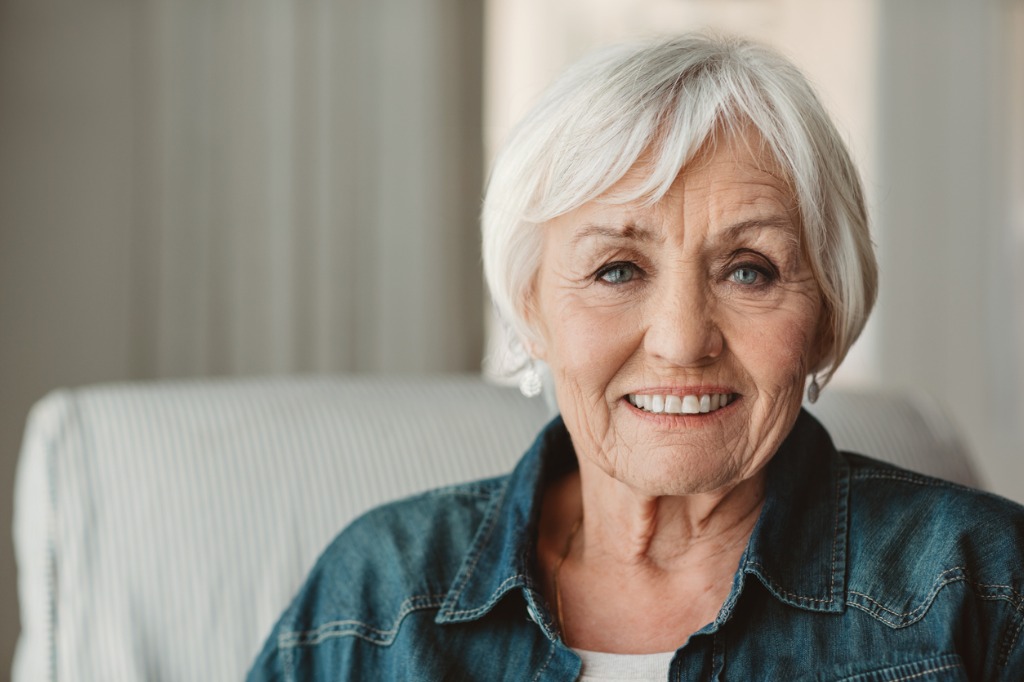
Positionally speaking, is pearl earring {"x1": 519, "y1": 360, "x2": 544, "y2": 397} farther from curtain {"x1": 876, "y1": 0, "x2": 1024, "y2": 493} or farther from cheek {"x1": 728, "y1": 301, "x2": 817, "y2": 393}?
curtain {"x1": 876, "y1": 0, "x2": 1024, "y2": 493}

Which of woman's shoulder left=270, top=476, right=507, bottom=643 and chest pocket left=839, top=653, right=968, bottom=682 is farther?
woman's shoulder left=270, top=476, right=507, bottom=643

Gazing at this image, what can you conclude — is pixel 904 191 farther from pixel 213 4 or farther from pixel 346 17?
pixel 213 4

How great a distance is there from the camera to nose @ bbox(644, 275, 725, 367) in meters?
1.11

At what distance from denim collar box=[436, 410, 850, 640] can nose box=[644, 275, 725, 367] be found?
19 cm

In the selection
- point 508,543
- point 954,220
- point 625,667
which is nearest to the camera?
point 625,667

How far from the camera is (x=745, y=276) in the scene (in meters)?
1.14

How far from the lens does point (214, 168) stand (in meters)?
2.95

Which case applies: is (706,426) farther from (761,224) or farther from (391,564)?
(391,564)

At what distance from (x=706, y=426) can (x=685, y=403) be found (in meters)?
0.03

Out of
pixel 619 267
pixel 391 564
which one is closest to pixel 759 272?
pixel 619 267

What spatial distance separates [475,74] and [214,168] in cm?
77

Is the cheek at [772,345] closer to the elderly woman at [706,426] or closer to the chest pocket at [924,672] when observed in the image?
the elderly woman at [706,426]

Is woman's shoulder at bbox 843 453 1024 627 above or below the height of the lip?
below

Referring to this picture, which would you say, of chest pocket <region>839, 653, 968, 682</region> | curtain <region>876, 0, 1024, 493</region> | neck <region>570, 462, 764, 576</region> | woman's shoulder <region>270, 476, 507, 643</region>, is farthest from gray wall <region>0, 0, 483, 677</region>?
chest pocket <region>839, 653, 968, 682</region>
